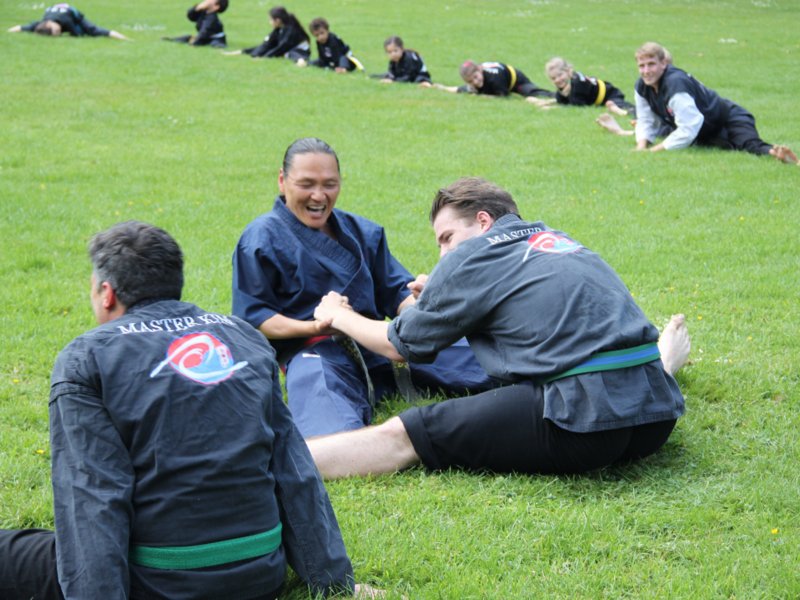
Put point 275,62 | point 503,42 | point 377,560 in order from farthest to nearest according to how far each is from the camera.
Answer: point 503,42, point 275,62, point 377,560

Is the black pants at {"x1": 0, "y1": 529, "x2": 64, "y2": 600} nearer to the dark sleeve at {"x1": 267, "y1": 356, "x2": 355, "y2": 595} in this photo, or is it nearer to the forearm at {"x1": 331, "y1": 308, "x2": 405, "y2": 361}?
Result: the dark sleeve at {"x1": 267, "y1": 356, "x2": 355, "y2": 595}

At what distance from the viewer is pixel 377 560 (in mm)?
3807

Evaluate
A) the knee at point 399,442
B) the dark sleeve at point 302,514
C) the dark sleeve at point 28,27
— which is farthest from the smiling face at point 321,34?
the dark sleeve at point 302,514

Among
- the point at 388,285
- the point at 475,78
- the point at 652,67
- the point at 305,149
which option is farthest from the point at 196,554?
the point at 475,78

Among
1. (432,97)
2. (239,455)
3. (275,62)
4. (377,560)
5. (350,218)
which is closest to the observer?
(239,455)

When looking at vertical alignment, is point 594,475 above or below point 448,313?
below

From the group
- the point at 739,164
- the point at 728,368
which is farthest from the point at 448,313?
the point at 739,164

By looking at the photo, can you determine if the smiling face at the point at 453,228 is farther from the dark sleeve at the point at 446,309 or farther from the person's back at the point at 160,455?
the person's back at the point at 160,455

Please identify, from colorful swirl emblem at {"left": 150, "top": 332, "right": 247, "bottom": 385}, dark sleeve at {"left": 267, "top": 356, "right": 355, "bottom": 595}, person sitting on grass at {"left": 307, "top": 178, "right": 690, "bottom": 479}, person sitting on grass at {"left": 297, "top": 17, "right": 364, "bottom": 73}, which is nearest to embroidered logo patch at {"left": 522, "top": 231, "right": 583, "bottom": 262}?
person sitting on grass at {"left": 307, "top": 178, "right": 690, "bottom": 479}

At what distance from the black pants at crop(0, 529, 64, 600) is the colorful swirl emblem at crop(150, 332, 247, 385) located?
693mm

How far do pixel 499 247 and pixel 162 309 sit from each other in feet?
5.56

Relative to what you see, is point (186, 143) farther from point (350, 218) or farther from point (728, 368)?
point (728, 368)

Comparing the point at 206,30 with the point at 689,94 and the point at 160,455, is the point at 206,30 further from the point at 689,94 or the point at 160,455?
the point at 160,455

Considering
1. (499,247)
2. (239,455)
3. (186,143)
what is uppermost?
(499,247)
